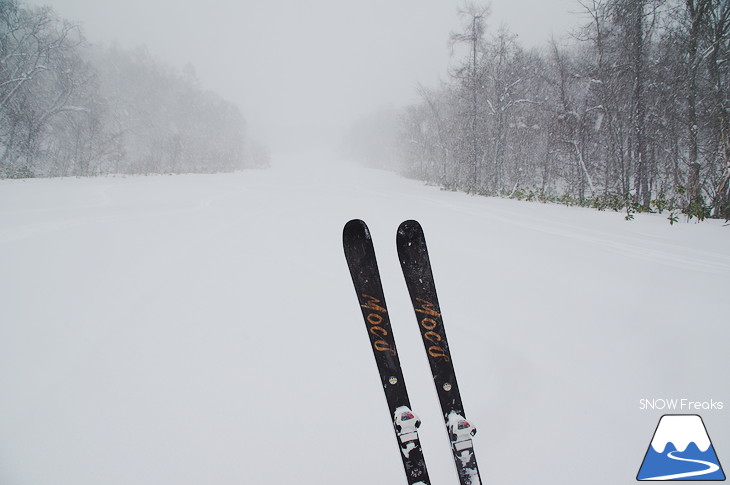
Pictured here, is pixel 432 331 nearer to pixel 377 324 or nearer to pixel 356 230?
pixel 377 324

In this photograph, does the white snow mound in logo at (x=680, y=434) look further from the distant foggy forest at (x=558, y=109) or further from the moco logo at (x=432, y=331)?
the distant foggy forest at (x=558, y=109)

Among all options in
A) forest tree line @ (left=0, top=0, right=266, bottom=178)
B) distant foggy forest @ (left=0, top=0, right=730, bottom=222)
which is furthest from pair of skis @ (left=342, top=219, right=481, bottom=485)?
forest tree line @ (left=0, top=0, right=266, bottom=178)

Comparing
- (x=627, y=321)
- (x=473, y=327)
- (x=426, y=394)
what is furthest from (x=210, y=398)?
(x=627, y=321)

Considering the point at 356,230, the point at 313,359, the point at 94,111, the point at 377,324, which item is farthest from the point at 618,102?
the point at 94,111

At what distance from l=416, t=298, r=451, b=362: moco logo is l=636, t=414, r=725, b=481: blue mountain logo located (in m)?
1.01

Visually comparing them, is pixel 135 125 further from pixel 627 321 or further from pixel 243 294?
pixel 627 321

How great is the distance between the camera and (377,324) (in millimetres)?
1633

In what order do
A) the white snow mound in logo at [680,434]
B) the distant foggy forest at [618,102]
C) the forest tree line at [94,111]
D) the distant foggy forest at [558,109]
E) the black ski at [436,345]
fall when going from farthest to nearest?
the forest tree line at [94,111], the distant foggy forest at [558,109], the distant foggy forest at [618,102], the white snow mound in logo at [680,434], the black ski at [436,345]

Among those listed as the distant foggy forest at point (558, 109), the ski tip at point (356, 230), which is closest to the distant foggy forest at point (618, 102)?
the distant foggy forest at point (558, 109)

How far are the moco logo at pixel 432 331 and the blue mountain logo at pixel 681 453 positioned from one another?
3.33 feet

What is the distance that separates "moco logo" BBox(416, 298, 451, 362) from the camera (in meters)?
1.61

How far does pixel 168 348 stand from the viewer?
2.07 m

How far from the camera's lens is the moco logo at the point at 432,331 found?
1614 millimetres

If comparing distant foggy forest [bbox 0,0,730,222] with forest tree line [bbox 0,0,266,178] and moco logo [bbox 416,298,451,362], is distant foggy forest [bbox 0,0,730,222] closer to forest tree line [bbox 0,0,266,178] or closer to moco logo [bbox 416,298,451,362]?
forest tree line [bbox 0,0,266,178]
